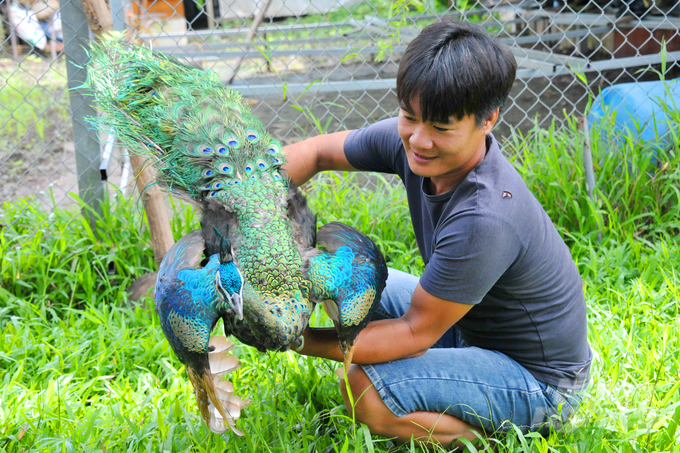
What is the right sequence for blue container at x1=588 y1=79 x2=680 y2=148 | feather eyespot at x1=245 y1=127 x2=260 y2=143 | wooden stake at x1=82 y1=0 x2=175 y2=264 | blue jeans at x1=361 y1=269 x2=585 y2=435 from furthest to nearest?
1. blue container at x1=588 y1=79 x2=680 y2=148
2. wooden stake at x1=82 y1=0 x2=175 y2=264
3. blue jeans at x1=361 y1=269 x2=585 y2=435
4. feather eyespot at x1=245 y1=127 x2=260 y2=143

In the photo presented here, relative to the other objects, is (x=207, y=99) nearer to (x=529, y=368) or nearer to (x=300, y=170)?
(x=300, y=170)

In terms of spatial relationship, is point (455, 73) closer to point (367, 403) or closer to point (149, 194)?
point (367, 403)

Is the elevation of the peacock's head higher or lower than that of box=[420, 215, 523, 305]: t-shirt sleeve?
higher

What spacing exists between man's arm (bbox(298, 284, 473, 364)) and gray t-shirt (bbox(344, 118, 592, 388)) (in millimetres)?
91

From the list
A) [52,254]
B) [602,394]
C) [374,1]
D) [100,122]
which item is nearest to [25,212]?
[52,254]

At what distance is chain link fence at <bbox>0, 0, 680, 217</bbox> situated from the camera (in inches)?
124

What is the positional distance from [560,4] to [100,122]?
616 cm

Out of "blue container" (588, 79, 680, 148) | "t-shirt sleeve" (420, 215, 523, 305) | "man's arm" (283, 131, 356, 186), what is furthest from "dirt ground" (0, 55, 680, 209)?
"t-shirt sleeve" (420, 215, 523, 305)

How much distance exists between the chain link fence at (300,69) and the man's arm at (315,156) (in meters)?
0.65

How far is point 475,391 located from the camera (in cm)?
192

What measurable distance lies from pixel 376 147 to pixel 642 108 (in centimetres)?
218

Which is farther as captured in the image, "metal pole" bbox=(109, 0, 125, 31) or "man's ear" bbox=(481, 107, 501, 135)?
"metal pole" bbox=(109, 0, 125, 31)

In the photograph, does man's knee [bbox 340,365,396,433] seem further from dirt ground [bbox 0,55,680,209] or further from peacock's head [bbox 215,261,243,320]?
dirt ground [bbox 0,55,680,209]

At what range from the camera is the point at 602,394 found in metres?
2.13
